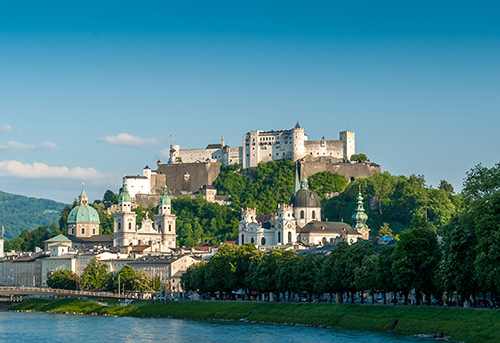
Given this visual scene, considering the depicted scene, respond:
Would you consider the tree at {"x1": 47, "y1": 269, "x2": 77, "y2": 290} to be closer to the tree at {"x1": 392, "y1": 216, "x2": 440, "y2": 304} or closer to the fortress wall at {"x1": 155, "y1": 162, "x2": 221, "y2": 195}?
the fortress wall at {"x1": 155, "y1": 162, "x2": 221, "y2": 195}

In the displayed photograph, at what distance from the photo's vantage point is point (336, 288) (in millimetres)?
76062

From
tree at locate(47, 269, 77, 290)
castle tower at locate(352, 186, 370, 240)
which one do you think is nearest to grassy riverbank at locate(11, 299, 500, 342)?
tree at locate(47, 269, 77, 290)

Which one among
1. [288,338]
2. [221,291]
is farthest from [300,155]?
[288,338]

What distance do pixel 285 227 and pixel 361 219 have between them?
13018mm

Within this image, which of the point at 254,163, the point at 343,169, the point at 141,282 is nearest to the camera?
the point at 141,282

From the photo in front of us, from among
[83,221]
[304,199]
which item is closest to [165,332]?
[304,199]

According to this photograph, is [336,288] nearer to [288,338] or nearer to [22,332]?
[288,338]

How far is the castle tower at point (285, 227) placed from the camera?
135500mm

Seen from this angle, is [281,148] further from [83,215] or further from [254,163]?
[83,215]

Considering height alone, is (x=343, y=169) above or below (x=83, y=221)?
above

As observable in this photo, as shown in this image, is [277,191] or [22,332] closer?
[22,332]

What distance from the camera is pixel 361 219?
142 metres

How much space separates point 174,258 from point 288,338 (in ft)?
214

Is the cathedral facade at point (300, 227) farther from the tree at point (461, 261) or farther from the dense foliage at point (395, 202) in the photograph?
the tree at point (461, 261)
